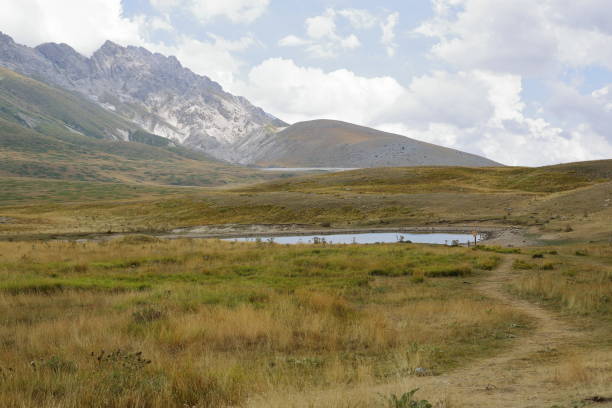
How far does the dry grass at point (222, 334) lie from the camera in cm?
759

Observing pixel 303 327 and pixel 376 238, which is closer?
pixel 303 327

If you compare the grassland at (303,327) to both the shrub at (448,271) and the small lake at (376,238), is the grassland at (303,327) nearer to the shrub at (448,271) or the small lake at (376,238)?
the shrub at (448,271)

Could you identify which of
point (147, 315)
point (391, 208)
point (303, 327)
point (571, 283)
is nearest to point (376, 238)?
point (391, 208)

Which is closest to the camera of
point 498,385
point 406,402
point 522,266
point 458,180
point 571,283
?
point 406,402

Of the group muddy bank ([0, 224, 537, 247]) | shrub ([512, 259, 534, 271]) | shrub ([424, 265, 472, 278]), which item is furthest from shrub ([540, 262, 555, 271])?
muddy bank ([0, 224, 537, 247])

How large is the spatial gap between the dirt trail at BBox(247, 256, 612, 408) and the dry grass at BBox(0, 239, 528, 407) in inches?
20.5

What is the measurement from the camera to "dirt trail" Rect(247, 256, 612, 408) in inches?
269

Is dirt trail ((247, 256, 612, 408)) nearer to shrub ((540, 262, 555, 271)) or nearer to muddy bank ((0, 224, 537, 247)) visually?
shrub ((540, 262, 555, 271))

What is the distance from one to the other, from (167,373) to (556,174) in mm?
110433

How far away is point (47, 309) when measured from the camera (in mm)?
15016

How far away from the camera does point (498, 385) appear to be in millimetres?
8109

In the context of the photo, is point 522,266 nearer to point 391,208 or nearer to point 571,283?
point 571,283

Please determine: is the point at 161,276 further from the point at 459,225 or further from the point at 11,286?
the point at 459,225

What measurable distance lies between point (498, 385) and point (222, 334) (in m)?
6.20
